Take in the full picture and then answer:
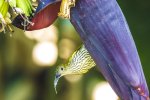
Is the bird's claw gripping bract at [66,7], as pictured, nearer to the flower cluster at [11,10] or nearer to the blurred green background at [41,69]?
the flower cluster at [11,10]

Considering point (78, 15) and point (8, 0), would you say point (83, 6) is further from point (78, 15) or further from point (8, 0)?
point (8, 0)

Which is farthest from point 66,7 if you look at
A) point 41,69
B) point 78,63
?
point 41,69

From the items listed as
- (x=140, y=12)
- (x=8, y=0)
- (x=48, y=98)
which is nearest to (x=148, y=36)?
(x=140, y=12)

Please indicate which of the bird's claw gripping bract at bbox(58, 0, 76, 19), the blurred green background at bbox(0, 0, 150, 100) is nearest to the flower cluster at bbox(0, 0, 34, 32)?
the bird's claw gripping bract at bbox(58, 0, 76, 19)

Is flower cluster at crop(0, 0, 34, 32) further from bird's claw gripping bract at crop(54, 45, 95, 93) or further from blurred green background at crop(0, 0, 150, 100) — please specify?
blurred green background at crop(0, 0, 150, 100)

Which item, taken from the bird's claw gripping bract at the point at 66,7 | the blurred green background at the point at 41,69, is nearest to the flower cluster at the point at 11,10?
the bird's claw gripping bract at the point at 66,7

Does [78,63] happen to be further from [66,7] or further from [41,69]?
[41,69]
